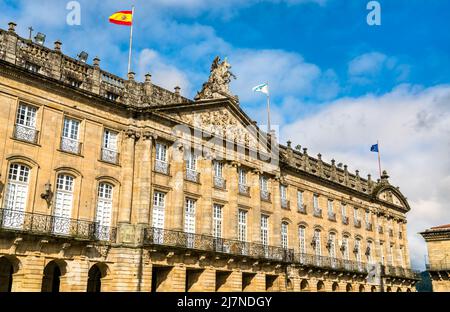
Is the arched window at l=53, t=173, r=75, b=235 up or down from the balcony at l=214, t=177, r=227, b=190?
down

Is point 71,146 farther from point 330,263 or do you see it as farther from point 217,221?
point 330,263

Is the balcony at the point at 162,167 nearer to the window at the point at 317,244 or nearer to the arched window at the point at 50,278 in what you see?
the arched window at the point at 50,278

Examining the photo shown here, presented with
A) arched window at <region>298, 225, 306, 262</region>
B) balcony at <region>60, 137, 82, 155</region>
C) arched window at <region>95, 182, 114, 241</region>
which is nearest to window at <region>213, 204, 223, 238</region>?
arched window at <region>95, 182, 114, 241</region>

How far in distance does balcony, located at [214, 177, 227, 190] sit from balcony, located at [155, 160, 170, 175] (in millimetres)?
3916

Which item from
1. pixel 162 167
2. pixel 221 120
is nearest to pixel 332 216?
pixel 221 120

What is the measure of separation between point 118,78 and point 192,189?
7.66 meters

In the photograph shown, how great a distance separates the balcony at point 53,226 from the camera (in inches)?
793

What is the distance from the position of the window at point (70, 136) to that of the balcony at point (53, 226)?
351 centimetres

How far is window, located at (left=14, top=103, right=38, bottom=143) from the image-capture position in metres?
21.5

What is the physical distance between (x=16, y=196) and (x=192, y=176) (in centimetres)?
1043

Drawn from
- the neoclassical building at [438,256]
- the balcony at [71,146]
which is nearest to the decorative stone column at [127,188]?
the balcony at [71,146]

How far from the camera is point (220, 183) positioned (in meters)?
30.3

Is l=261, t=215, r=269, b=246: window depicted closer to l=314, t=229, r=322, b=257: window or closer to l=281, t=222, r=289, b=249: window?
l=281, t=222, r=289, b=249: window

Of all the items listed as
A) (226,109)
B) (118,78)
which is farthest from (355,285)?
(118,78)
